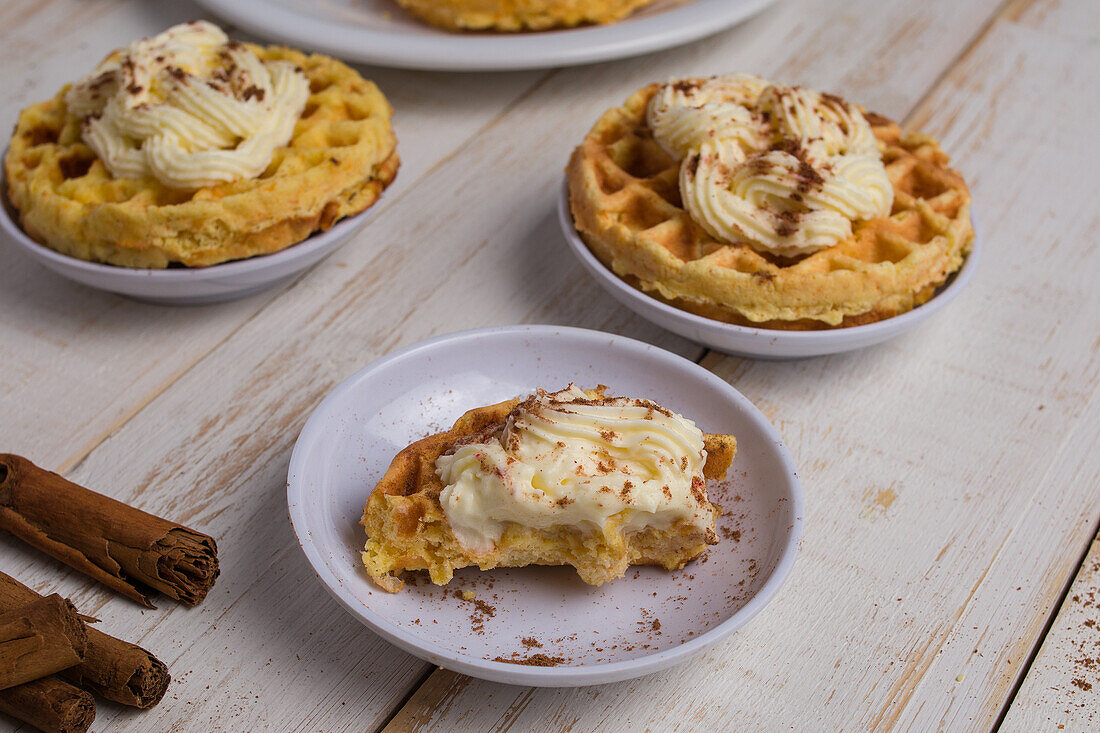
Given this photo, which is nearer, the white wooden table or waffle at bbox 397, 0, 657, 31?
the white wooden table

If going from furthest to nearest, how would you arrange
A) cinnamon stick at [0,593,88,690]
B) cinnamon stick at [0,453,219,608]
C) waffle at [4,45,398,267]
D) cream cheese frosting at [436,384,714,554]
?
waffle at [4,45,398,267], cinnamon stick at [0,453,219,608], cream cheese frosting at [436,384,714,554], cinnamon stick at [0,593,88,690]

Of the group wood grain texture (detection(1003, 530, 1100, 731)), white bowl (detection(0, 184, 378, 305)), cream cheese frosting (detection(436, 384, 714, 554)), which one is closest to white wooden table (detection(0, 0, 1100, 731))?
wood grain texture (detection(1003, 530, 1100, 731))

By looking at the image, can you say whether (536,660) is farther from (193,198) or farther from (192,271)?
(193,198)

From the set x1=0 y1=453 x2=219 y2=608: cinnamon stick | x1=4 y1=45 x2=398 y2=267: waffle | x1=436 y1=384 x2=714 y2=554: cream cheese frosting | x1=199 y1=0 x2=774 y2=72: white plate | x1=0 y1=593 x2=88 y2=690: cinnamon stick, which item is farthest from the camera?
x1=199 y1=0 x2=774 y2=72: white plate

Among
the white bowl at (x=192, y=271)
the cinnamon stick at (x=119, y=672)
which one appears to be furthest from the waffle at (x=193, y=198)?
the cinnamon stick at (x=119, y=672)

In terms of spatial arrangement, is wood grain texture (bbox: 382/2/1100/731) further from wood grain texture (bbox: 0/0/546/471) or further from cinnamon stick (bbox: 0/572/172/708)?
wood grain texture (bbox: 0/0/546/471)

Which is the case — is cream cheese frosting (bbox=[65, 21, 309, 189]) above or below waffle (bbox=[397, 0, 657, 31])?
above
